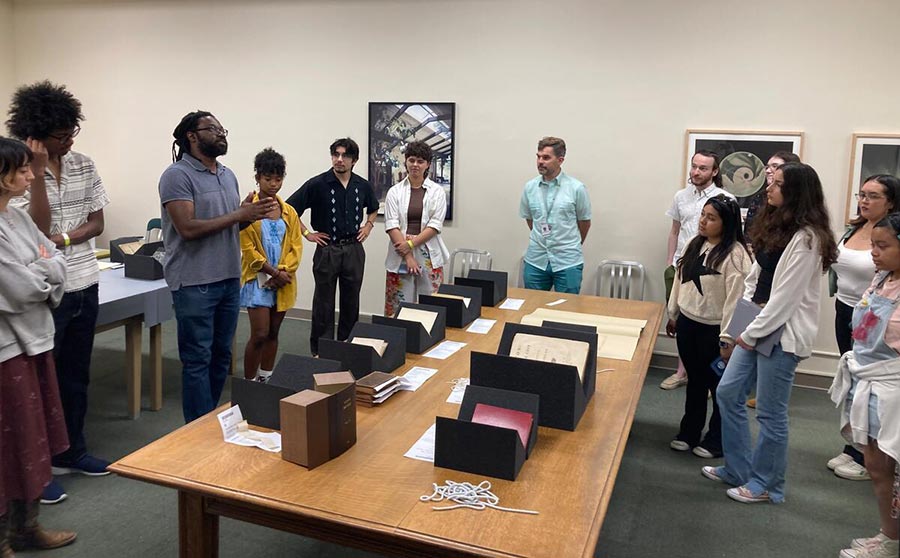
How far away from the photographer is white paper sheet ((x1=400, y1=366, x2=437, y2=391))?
94.7 inches

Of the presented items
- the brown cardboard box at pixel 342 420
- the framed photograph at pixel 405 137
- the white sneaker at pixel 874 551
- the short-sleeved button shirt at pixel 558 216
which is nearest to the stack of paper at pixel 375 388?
the brown cardboard box at pixel 342 420

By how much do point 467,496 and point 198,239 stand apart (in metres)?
1.99

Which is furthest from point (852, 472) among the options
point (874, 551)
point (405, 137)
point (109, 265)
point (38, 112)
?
point (109, 265)

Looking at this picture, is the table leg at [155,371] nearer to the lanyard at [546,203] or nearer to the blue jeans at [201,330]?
the blue jeans at [201,330]

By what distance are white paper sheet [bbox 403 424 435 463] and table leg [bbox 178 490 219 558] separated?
555 millimetres

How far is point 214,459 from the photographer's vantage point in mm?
1862

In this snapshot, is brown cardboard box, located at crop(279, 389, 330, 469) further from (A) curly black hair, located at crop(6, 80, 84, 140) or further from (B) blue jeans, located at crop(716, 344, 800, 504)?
(B) blue jeans, located at crop(716, 344, 800, 504)

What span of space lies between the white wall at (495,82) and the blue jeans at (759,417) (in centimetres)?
210

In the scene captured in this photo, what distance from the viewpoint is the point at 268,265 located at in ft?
12.9

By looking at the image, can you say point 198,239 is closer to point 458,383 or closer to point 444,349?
point 444,349

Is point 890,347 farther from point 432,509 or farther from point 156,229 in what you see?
point 156,229

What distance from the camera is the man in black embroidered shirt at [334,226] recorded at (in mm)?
4504

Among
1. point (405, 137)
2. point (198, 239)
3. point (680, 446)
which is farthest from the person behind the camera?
point (405, 137)

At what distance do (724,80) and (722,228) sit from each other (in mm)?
2066
